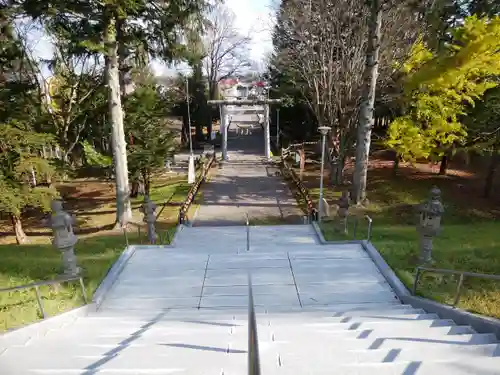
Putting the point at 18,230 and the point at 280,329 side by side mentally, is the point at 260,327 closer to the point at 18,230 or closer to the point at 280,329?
the point at 280,329

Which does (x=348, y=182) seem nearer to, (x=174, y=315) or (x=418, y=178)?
(x=418, y=178)

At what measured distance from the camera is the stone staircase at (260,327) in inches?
138

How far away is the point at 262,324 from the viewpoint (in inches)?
184

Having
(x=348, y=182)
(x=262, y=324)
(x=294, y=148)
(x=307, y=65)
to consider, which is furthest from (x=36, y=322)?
(x=294, y=148)

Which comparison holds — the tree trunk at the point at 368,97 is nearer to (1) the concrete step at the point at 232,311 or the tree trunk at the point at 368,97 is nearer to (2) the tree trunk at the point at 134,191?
(1) the concrete step at the point at 232,311

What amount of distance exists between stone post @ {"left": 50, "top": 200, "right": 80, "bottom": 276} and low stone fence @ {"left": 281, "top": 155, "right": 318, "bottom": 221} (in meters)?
7.86

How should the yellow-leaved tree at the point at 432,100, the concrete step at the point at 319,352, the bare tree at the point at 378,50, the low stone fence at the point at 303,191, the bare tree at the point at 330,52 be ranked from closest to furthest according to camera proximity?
the concrete step at the point at 319,352
the low stone fence at the point at 303,191
the bare tree at the point at 378,50
the yellow-leaved tree at the point at 432,100
the bare tree at the point at 330,52

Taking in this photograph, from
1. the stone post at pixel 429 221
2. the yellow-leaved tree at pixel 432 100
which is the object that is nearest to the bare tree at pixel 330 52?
the yellow-leaved tree at pixel 432 100

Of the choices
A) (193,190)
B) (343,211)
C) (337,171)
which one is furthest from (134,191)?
(343,211)

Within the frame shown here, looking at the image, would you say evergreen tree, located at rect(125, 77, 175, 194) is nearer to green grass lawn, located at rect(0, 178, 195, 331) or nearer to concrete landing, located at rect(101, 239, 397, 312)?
green grass lawn, located at rect(0, 178, 195, 331)

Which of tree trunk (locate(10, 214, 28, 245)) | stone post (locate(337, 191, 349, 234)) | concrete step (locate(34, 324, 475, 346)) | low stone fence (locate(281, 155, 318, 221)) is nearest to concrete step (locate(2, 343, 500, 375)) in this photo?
concrete step (locate(34, 324, 475, 346))

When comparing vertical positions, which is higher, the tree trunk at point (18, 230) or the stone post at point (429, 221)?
the stone post at point (429, 221)

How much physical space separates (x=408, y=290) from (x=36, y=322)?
17.4ft

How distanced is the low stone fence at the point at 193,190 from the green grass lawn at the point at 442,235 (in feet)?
14.6
